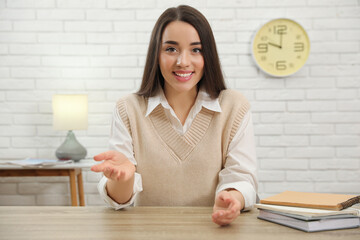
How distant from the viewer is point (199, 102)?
1520 millimetres

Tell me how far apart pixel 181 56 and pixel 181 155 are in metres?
0.37

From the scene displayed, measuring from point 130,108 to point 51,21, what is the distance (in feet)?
6.12

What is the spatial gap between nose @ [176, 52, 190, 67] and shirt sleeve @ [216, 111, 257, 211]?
A: 329 mm

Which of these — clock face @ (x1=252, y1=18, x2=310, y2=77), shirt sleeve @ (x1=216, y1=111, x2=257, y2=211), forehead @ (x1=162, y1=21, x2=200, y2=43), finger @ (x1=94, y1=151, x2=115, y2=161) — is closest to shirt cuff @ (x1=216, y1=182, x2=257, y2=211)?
shirt sleeve @ (x1=216, y1=111, x2=257, y2=211)

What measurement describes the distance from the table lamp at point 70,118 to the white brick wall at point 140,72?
0.89ft

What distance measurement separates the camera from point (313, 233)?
912 millimetres

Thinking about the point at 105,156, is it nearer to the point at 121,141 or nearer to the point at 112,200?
the point at 112,200

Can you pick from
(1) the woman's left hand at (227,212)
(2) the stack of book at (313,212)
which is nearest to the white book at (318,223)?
(2) the stack of book at (313,212)

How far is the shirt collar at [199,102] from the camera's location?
149cm

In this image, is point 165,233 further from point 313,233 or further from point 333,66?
point 333,66

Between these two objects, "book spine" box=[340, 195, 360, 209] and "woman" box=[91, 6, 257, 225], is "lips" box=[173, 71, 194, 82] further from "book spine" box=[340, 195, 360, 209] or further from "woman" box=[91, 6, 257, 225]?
"book spine" box=[340, 195, 360, 209]

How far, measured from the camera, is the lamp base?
274 cm

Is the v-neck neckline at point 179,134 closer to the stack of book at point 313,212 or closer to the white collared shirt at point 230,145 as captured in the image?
the white collared shirt at point 230,145

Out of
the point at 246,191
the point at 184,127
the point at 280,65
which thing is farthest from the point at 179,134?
the point at 280,65
